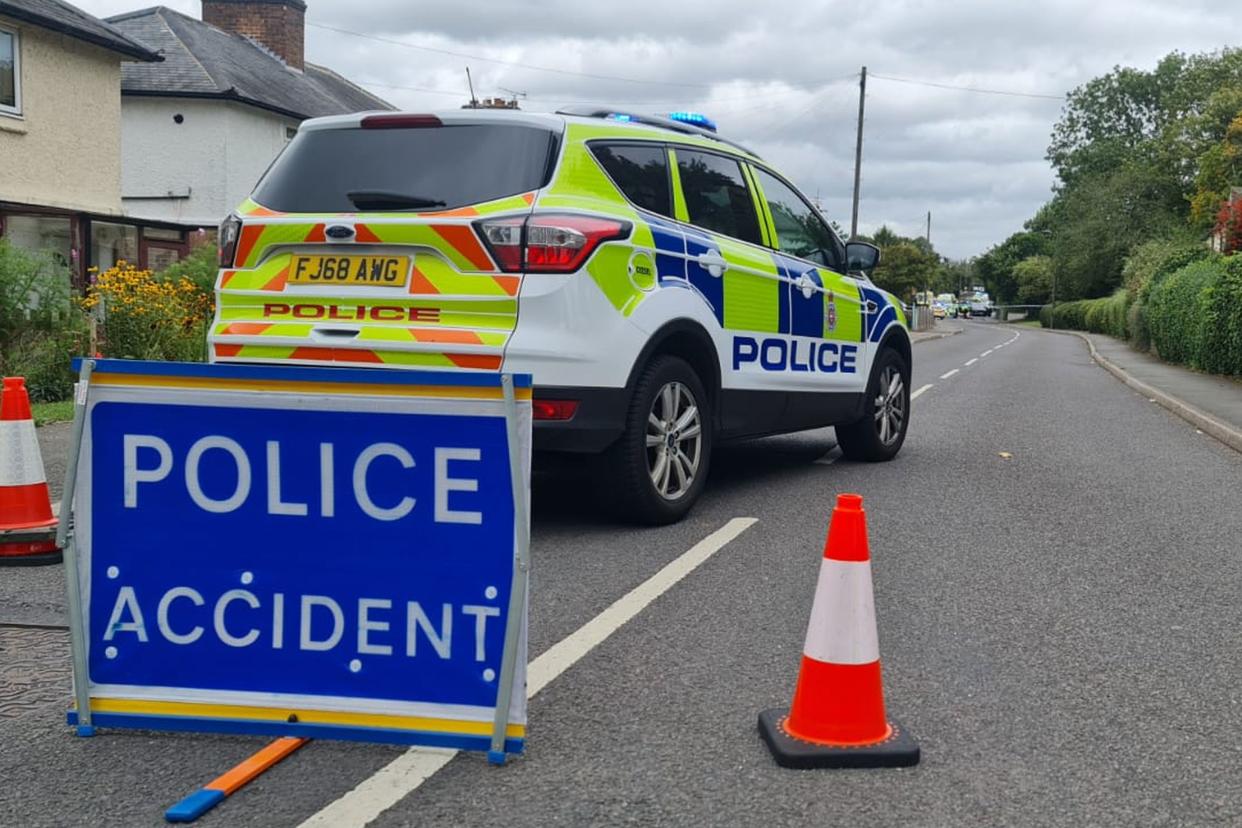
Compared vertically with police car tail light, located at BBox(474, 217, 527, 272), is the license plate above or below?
below

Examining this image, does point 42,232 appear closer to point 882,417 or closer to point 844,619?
point 882,417

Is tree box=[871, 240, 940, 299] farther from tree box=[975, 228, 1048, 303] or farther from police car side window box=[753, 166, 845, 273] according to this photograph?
tree box=[975, 228, 1048, 303]

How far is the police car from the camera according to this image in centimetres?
540

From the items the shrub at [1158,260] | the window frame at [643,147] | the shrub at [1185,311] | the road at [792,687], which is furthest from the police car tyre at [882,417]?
the shrub at [1158,260]

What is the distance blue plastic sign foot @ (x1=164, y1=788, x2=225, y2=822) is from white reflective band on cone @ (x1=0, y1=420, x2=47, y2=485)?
3.13m

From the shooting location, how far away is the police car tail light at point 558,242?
17.7ft

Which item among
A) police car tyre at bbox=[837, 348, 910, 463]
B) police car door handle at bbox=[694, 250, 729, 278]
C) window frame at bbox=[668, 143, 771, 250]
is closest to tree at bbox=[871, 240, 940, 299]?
police car tyre at bbox=[837, 348, 910, 463]

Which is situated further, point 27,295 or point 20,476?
point 27,295

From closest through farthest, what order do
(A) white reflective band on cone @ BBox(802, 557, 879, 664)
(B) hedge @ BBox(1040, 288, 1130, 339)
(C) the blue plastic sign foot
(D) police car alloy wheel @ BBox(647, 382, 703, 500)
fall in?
(C) the blue plastic sign foot
(A) white reflective band on cone @ BBox(802, 557, 879, 664)
(D) police car alloy wheel @ BBox(647, 382, 703, 500)
(B) hedge @ BBox(1040, 288, 1130, 339)

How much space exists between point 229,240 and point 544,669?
290 centimetres

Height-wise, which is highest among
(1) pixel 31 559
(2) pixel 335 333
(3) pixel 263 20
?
(3) pixel 263 20

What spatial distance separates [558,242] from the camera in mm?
5418

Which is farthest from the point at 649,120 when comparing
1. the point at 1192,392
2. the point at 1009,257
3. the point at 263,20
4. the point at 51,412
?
the point at 1009,257

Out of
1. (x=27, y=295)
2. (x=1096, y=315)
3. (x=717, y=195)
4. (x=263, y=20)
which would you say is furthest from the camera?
(x=1096, y=315)
